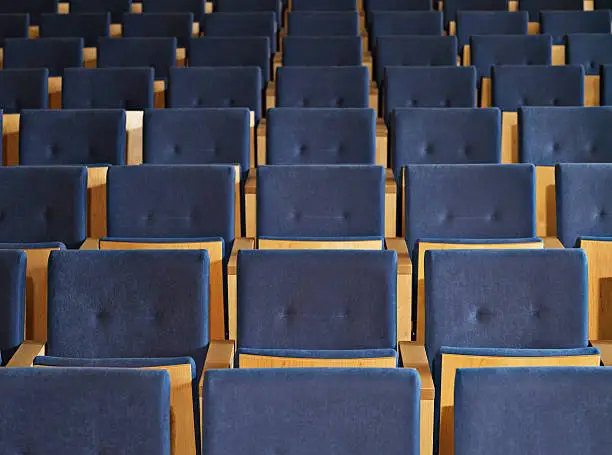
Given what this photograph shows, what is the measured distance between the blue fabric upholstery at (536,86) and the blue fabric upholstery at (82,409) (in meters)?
0.50

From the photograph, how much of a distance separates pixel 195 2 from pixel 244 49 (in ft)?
0.66

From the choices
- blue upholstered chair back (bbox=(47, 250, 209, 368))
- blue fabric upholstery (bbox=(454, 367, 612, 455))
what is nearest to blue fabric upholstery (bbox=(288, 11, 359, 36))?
blue upholstered chair back (bbox=(47, 250, 209, 368))

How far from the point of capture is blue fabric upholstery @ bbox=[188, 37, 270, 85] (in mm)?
852

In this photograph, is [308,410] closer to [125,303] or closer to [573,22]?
[125,303]

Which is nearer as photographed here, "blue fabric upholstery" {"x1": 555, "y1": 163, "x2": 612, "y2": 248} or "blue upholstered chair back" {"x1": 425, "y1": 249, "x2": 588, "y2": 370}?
"blue upholstered chair back" {"x1": 425, "y1": 249, "x2": 588, "y2": 370}

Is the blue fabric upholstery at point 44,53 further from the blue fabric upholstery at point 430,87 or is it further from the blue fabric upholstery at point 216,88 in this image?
the blue fabric upholstery at point 430,87

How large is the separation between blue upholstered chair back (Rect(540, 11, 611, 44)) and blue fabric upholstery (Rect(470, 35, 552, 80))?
9 cm

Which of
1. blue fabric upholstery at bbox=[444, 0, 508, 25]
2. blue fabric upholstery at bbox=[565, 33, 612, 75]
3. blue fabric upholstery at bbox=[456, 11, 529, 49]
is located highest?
blue fabric upholstery at bbox=[444, 0, 508, 25]

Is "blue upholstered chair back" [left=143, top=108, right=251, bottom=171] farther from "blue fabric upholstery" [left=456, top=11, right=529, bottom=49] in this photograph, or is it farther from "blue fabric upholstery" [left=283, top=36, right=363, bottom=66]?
"blue fabric upholstery" [left=456, top=11, right=529, bottom=49]

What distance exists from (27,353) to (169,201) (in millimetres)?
154

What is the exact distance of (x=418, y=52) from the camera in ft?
2.78

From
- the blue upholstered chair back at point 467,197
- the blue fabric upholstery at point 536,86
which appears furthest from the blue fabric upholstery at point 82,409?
the blue fabric upholstery at point 536,86

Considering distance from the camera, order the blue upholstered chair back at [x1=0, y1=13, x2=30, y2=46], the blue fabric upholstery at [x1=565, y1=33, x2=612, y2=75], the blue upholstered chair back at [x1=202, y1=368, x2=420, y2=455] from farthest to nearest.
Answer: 1. the blue upholstered chair back at [x1=0, y1=13, x2=30, y2=46]
2. the blue fabric upholstery at [x1=565, y1=33, x2=612, y2=75]
3. the blue upholstered chair back at [x1=202, y1=368, x2=420, y2=455]

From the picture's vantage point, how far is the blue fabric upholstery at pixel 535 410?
0.33 metres
